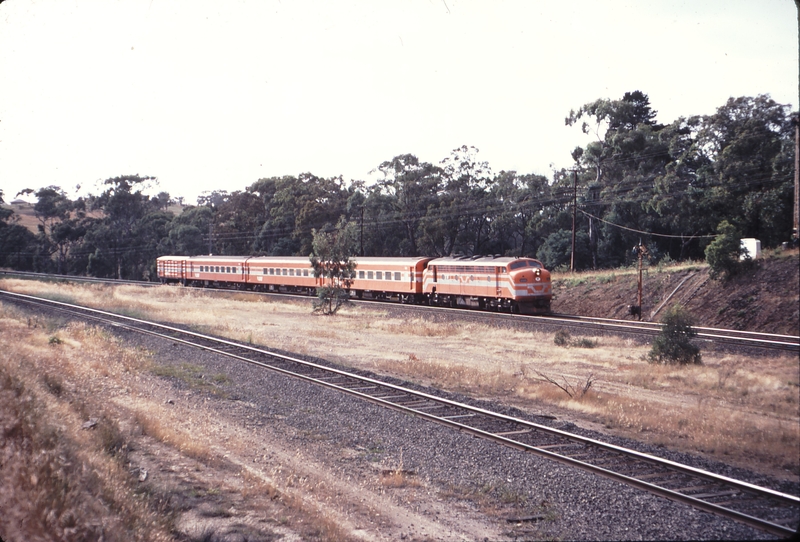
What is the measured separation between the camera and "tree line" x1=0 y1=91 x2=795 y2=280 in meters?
5.64

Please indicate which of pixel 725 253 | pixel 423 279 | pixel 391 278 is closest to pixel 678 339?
pixel 725 253

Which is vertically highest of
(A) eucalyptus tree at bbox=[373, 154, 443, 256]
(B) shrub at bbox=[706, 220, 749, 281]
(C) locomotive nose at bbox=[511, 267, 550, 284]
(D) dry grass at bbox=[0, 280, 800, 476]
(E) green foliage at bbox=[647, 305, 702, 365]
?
(A) eucalyptus tree at bbox=[373, 154, 443, 256]

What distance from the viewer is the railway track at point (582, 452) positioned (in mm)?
4982

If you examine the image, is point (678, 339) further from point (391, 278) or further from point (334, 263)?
point (391, 278)

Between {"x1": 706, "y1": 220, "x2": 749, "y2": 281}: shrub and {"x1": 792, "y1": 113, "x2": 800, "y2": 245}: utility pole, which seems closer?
{"x1": 792, "y1": 113, "x2": 800, "y2": 245}: utility pole

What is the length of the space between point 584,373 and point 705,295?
3.97m

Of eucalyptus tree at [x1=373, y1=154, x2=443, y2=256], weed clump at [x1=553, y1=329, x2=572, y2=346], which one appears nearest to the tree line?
eucalyptus tree at [x1=373, y1=154, x2=443, y2=256]

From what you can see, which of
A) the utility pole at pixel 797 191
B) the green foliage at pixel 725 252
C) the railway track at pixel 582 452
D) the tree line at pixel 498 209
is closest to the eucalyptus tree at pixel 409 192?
the tree line at pixel 498 209

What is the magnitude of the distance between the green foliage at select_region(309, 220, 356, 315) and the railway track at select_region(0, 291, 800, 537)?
1421 cm

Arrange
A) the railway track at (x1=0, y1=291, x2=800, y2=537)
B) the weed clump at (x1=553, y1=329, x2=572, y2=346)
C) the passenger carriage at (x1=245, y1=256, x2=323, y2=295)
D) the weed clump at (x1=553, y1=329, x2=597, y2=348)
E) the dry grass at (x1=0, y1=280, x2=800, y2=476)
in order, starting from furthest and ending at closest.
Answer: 1. the passenger carriage at (x1=245, y1=256, x2=323, y2=295)
2. the weed clump at (x1=553, y1=329, x2=572, y2=346)
3. the weed clump at (x1=553, y1=329, x2=597, y2=348)
4. the dry grass at (x1=0, y1=280, x2=800, y2=476)
5. the railway track at (x1=0, y1=291, x2=800, y2=537)

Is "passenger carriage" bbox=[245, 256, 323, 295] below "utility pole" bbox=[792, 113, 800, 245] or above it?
below

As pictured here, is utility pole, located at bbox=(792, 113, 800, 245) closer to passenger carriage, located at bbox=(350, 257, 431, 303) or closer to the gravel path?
the gravel path

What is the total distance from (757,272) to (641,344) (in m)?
14.2

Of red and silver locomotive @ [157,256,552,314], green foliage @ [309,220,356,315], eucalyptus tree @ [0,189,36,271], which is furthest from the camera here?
green foliage @ [309,220,356,315]
